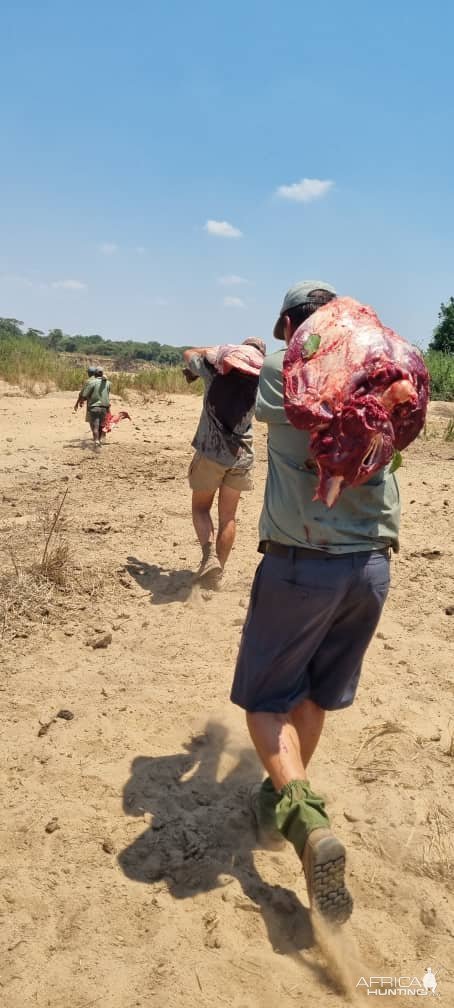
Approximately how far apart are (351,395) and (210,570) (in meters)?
3.07

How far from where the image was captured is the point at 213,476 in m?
5.02

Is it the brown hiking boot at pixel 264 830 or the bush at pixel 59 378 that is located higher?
the bush at pixel 59 378

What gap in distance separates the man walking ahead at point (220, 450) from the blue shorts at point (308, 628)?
2340mm

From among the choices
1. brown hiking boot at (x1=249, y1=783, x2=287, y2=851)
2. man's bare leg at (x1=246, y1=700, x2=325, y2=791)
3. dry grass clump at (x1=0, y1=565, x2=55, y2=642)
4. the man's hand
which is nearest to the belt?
man's bare leg at (x1=246, y1=700, x2=325, y2=791)

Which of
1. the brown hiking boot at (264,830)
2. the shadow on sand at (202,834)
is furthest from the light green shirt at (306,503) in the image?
the shadow on sand at (202,834)

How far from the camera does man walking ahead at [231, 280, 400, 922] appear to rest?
2.28 metres

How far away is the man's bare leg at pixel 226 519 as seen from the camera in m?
5.14

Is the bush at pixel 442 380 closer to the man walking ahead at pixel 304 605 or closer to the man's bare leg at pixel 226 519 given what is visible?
the man's bare leg at pixel 226 519

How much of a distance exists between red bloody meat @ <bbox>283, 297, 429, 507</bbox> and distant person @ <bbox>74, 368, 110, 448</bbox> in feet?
27.0

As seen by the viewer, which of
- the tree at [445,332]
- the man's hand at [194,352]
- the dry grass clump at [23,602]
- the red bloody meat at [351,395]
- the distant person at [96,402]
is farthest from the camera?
the tree at [445,332]

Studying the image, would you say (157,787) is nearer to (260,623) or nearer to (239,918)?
(239,918)

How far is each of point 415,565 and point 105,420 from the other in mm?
5980

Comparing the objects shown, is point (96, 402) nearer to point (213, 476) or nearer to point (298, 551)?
point (213, 476)

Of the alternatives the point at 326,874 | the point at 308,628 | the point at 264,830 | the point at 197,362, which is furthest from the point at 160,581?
the point at 326,874
